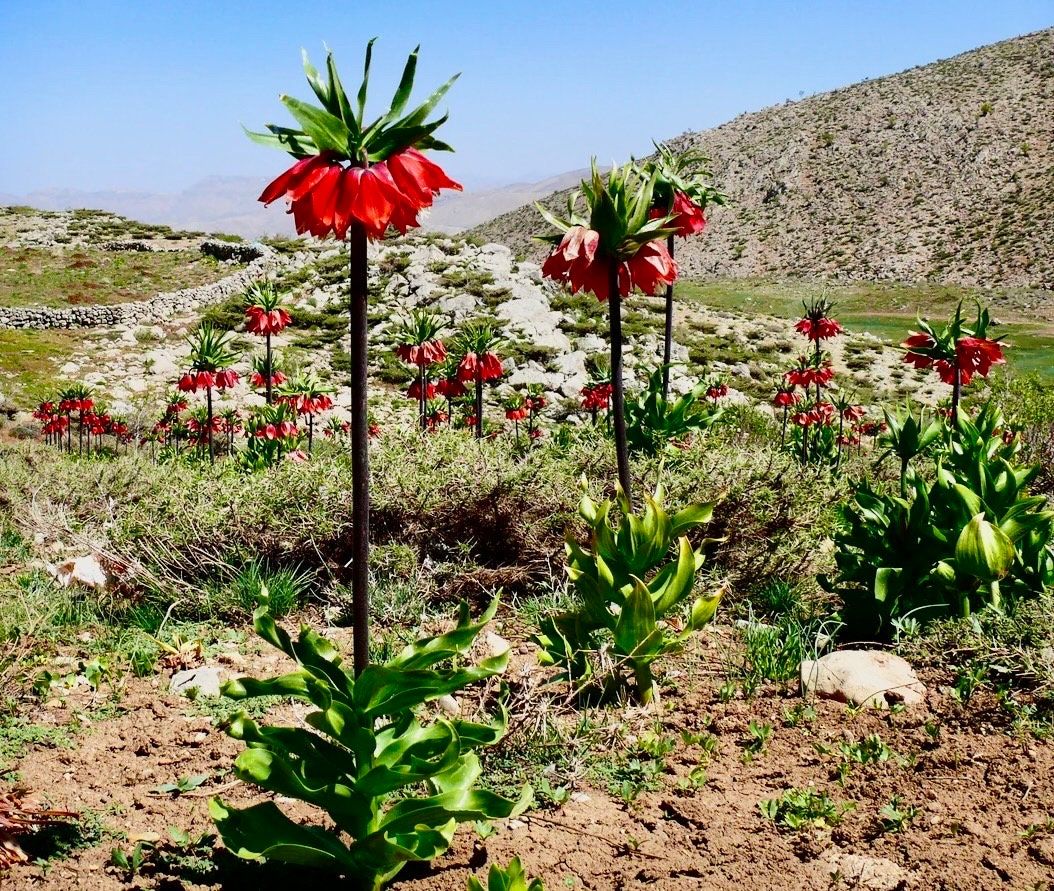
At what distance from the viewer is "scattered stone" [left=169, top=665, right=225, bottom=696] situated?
4.40 meters

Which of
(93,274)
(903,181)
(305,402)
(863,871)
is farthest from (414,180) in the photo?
(903,181)

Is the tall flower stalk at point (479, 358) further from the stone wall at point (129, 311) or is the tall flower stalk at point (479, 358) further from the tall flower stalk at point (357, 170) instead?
the stone wall at point (129, 311)

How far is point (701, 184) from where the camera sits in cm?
704

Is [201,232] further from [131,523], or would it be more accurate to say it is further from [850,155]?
[850,155]

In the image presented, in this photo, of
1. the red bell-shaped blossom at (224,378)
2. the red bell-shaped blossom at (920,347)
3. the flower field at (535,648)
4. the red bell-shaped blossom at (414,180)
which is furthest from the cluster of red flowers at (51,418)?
the red bell-shaped blossom at (414,180)

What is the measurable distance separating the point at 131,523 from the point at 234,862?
3.29 m

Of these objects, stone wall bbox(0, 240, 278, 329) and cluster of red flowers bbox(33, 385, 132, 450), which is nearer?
cluster of red flowers bbox(33, 385, 132, 450)

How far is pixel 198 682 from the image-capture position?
14.6 feet

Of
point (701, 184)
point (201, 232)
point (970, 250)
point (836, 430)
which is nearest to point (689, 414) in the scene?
point (701, 184)

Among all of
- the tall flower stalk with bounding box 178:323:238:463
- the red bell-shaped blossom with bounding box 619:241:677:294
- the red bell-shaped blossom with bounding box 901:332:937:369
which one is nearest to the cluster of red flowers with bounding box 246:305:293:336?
the tall flower stalk with bounding box 178:323:238:463

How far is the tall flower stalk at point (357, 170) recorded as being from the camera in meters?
2.51

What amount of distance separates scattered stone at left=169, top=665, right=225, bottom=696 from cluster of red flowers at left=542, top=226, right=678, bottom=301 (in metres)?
2.49

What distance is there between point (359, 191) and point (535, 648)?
296cm

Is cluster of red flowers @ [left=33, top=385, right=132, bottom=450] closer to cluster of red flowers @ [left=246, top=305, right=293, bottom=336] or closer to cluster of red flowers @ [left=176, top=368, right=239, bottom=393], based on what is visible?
cluster of red flowers @ [left=176, top=368, right=239, bottom=393]
